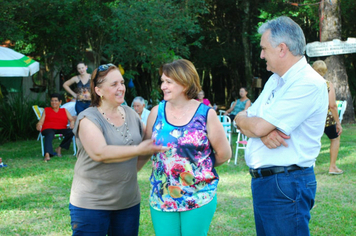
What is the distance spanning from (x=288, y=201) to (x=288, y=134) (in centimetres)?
39

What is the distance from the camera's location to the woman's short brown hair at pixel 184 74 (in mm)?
2486

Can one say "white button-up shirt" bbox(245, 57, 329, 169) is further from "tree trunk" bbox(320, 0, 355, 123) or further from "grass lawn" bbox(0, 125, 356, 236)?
"tree trunk" bbox(320, 0, 355, 123)

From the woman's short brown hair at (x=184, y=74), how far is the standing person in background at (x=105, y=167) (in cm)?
35

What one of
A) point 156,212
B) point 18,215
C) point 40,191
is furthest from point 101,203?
point 40,191

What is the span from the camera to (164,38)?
11938mm

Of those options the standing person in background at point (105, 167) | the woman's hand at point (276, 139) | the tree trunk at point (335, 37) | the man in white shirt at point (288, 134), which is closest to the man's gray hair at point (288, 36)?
the man in white shirt at point (288, 134)

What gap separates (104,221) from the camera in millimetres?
2457

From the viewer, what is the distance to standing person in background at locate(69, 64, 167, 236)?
2.37 meters

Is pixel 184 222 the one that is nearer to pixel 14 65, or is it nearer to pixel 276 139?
pixel 276 139

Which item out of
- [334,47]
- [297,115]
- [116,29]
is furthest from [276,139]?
[334,47]

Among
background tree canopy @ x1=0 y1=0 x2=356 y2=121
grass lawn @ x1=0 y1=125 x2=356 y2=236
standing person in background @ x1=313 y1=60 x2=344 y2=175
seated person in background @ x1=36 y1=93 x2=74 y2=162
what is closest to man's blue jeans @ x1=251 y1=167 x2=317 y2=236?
grass lawn @ x1=0 y1=125 x2=356 y2=236

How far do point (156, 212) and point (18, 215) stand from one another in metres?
2.93

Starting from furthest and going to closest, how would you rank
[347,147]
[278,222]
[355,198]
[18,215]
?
[347,147], [355,198], [18,215], [278,222]

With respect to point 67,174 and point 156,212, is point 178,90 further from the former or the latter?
point 67,174
